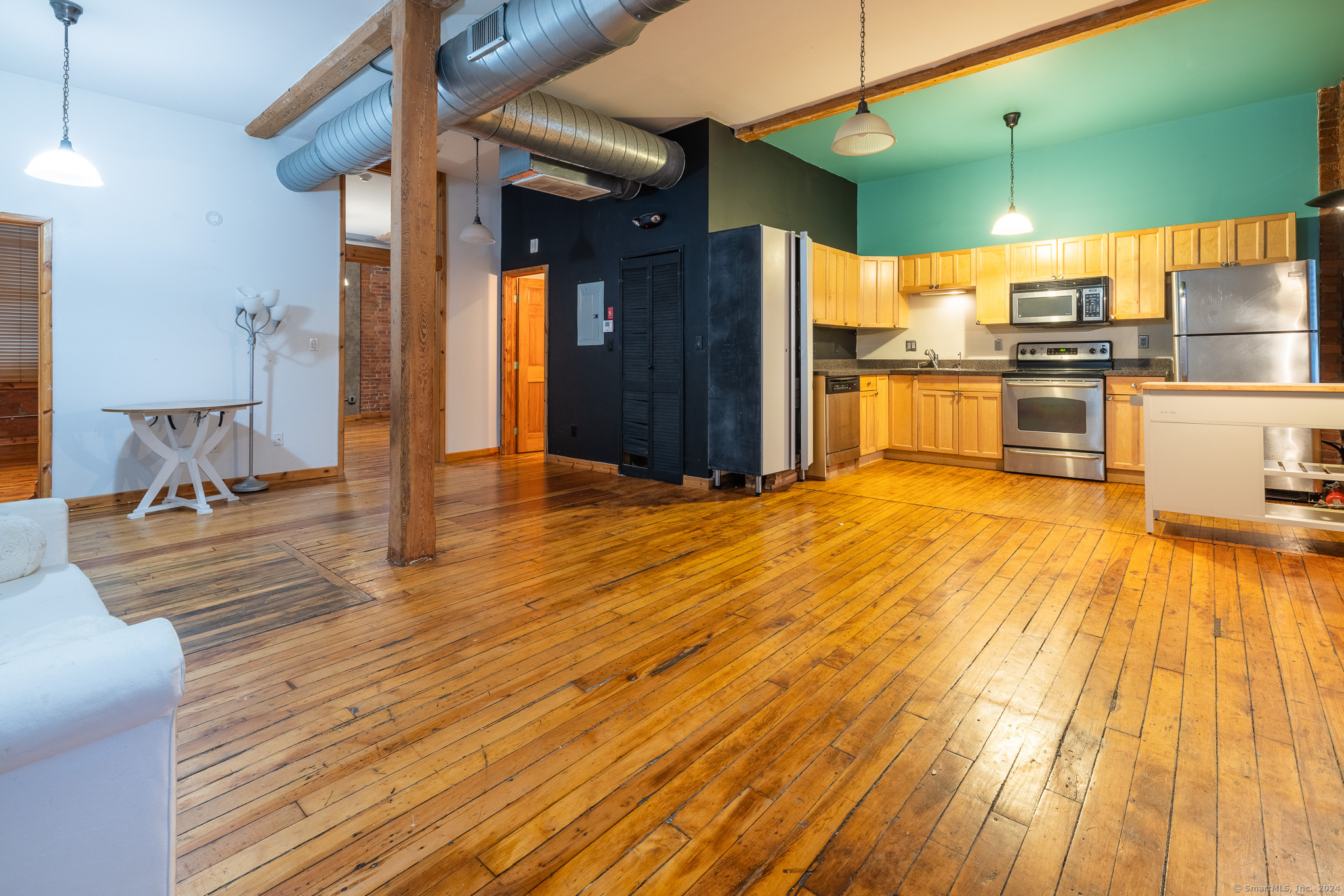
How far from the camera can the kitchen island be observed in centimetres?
327

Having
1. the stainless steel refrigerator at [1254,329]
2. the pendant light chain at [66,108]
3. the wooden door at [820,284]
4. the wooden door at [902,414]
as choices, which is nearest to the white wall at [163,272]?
the pendant light chain at [66,108]

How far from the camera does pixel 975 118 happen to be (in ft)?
18.2

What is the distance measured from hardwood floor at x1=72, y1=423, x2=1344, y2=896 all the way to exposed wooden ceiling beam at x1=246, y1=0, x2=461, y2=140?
302 cm

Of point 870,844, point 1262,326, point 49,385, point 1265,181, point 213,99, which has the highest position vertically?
point 213,99

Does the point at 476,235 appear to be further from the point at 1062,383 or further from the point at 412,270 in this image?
the point at 1062,383

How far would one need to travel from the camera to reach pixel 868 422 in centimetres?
657

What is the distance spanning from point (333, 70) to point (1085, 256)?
6410 mm

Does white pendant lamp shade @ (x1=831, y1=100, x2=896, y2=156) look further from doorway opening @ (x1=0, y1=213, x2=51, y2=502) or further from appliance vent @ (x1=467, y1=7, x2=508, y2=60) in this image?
doorway opening @ (x1=0, y1=213, x2=51, y2=502)

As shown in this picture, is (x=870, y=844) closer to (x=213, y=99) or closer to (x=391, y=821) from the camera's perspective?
(x=391, y=821)

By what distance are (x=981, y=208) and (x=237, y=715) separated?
7.46m

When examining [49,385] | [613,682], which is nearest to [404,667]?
[613,682]

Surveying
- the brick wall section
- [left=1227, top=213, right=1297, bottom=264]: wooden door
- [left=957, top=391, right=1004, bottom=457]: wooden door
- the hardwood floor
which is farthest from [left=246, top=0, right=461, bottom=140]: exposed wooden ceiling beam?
the brick wall section

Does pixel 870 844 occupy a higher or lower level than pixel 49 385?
lower

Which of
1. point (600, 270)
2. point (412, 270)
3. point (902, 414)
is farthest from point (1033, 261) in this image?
point (412, 270)
